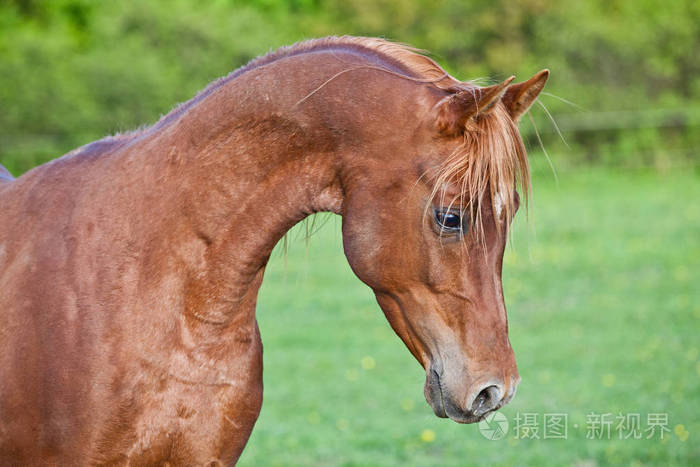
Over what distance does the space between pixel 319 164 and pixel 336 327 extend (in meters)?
7.10

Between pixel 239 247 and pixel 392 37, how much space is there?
23.5 m

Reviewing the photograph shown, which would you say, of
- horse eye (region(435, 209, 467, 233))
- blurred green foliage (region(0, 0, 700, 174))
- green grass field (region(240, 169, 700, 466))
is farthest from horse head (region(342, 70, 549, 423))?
blurred green foliage (region(0, 0, 700, 174))

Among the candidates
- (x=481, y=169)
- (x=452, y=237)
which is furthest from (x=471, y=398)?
(x=481, y=169)

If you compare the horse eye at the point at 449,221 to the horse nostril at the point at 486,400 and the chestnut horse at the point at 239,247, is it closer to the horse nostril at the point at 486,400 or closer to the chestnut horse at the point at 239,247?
the chestnut horse at the point at 239,247

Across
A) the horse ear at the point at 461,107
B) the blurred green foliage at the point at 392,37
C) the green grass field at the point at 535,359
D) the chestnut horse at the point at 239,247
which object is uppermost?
the blurred green foliage at the point at 392,37

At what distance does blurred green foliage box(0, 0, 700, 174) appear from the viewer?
21.9 meters

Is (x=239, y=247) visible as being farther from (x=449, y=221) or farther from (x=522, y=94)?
(x=522, y=94)

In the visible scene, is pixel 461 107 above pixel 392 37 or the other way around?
the other way around

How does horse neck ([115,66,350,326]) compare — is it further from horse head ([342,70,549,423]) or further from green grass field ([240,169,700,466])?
green grass field ([240,169,700,466])

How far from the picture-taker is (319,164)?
240 centimetres

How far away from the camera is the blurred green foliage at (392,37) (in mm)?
21859

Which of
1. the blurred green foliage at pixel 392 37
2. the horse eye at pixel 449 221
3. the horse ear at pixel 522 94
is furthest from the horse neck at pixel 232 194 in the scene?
the blurred green foliage at pixel 392 37

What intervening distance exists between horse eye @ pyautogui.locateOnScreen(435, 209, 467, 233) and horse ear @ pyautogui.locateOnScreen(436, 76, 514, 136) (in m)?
0.22

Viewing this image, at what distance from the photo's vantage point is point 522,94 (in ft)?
7.73
